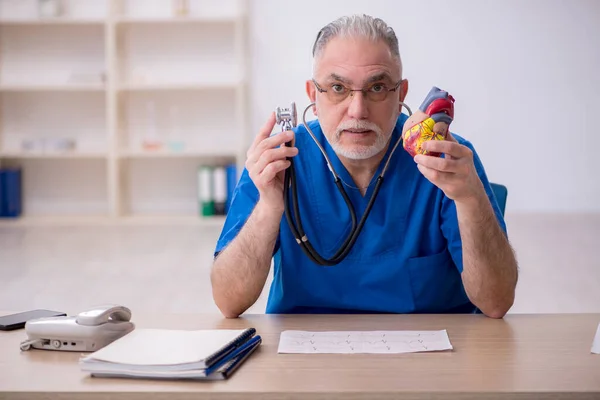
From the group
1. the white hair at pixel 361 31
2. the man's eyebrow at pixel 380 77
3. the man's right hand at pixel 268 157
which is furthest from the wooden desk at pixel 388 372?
the white hair at pixel 361 31

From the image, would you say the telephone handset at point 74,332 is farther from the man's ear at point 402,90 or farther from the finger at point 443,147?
the man's ear at point 402,90

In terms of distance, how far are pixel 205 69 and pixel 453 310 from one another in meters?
4.51

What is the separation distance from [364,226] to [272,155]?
0.92ft

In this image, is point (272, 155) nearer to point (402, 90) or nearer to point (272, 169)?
point (272, 169)

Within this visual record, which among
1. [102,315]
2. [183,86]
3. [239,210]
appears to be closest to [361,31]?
[239,210]

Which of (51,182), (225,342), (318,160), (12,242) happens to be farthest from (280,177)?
(51,182)

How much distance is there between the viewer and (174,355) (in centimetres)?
110

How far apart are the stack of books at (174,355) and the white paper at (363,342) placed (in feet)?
0.22

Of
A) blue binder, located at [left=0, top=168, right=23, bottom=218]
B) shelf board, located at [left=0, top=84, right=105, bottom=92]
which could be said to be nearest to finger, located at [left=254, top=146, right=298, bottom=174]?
shelf board, located at [left=0, top=84, right=105, bottom=92]

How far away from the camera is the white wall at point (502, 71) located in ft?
19.3

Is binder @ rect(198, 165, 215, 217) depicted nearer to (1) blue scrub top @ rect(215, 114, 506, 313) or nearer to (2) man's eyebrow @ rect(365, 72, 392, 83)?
(1) blue scrub top @ rect(215, 114, 506, 313)

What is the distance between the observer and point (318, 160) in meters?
1.68

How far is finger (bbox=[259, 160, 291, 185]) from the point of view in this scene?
145cm

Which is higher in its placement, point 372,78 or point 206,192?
point 372,78
